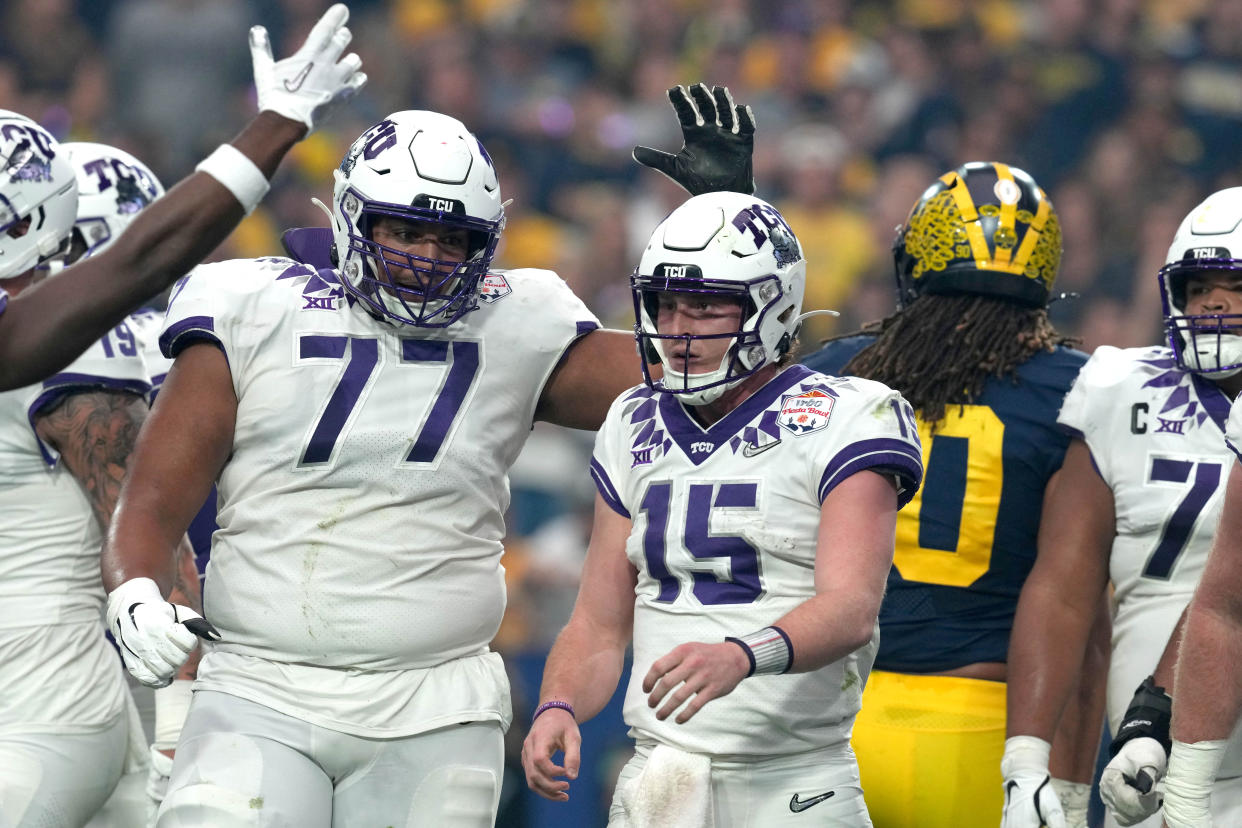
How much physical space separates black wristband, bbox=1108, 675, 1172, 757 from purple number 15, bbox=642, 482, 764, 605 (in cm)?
89

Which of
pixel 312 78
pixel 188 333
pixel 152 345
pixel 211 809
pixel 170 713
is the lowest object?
pixel 170 713

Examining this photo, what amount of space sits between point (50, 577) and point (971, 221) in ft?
8.29

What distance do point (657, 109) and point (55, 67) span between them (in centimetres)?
386

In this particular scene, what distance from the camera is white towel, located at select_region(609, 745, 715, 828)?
3285mm

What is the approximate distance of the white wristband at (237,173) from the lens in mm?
3314

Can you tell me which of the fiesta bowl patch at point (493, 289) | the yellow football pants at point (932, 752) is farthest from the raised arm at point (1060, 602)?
the fiesta bowl patch at point (493, 289)

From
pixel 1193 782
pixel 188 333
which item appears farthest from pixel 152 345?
pixel 1193 782

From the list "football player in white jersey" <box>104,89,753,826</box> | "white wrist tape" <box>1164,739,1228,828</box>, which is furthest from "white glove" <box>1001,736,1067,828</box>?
"football player in white jersey" <box>104,89,753,826</box>

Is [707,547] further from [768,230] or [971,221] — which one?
[971,221]

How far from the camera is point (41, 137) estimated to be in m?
4.19

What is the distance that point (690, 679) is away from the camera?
2.94 meters

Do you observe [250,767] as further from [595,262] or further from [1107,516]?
[595,262]

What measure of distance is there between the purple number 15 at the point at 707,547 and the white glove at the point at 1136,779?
874 millimetres

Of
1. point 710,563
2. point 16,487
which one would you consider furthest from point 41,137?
point 710,563
